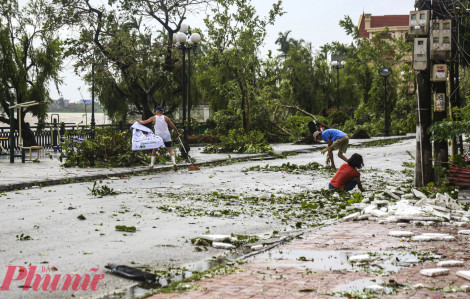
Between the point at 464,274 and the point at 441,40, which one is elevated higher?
the point at 441,40

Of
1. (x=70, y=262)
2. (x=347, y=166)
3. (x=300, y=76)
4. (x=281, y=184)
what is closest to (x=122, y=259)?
(x=70, y=262)

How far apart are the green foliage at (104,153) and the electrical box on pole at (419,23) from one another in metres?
10.3

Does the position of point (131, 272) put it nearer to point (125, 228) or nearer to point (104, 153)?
point (125, 228)

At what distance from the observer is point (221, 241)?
7105 mm

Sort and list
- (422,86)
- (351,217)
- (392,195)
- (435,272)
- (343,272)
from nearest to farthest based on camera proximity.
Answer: (435,272) → (343,272) → (351,217) → (392,195) → (422,86)

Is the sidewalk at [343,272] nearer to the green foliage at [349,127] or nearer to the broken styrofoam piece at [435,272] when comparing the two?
the broken styrofoam piece at [435,272]

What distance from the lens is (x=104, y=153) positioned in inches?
Answer: 771

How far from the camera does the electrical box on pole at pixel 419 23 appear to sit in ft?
37.4

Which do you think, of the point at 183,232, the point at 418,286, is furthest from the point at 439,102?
the point at 418,286

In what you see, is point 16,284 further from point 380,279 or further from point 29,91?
point 29,91

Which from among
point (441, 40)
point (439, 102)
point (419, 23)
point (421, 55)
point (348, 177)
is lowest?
point (348, 177)

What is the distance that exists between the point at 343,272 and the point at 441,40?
288 inches

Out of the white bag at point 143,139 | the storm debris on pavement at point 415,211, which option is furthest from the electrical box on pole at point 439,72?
the white bag at point 143,139

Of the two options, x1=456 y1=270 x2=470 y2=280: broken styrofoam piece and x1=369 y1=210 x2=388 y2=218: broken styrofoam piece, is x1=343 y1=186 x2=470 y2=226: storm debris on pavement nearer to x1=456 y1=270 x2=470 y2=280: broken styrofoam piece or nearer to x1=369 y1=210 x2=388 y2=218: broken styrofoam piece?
x1=369 y1=210 x2=388 y2=218: broken styrofoam piece
